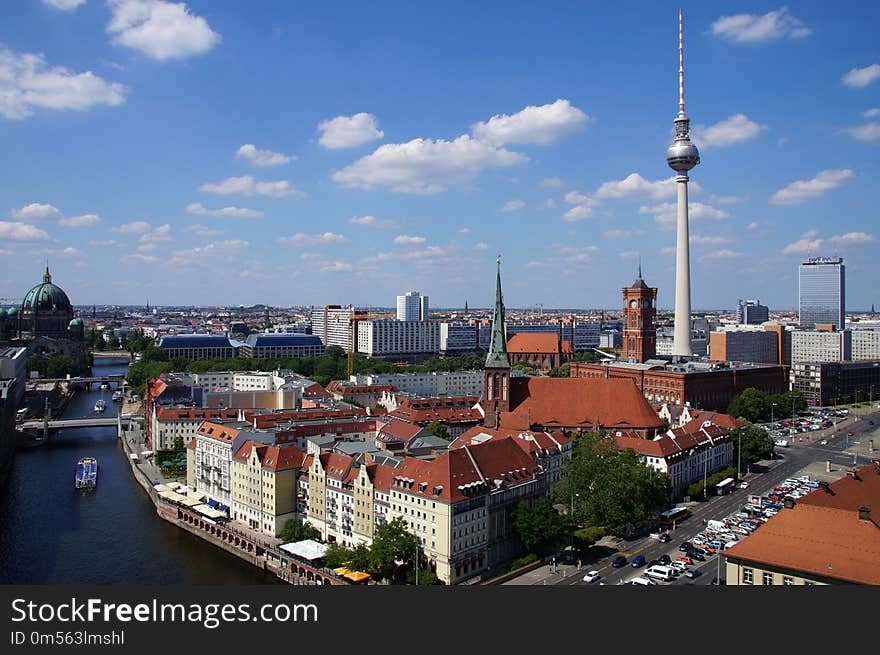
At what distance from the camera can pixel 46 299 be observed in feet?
438

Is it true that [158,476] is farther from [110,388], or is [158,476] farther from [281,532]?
[110,388]

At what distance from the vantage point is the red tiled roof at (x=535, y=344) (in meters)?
122

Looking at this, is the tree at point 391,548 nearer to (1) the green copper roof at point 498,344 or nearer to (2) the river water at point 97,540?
(2) the river water at point 97,540

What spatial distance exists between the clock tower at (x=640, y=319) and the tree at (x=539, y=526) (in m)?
47.8

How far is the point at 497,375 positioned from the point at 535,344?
72402mm

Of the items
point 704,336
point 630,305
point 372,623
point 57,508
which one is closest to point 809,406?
point 630,305

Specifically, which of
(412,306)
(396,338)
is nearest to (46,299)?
(396,338)

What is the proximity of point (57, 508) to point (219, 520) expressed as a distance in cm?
1124

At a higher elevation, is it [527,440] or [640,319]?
[640,319]

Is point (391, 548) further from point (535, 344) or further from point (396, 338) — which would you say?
point (396, 338)

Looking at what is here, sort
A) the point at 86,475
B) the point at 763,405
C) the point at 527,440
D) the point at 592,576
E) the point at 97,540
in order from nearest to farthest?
the point at 592,576
the point at 97,540
the point at 527,440
the point at 86,475
the point at 763,405

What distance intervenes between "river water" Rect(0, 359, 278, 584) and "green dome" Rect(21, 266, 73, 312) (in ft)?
287

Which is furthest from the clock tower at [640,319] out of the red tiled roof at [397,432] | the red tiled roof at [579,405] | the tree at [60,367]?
the tree at [60,367]

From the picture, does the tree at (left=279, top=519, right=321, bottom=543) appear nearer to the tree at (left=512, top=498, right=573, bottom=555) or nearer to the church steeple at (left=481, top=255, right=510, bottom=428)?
the tree at (left=512, top=498, right=573, bottom=555)
